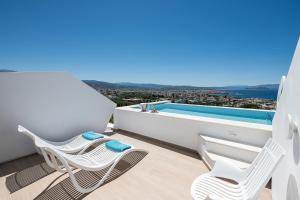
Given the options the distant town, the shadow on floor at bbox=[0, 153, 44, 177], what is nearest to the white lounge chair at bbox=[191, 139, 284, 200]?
the shadow on floor at bbox=[0, 153, 44, 177]

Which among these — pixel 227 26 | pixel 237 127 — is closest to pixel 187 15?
pixel 227 26

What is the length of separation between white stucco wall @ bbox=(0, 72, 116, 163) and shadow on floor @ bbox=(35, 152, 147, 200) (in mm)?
1905

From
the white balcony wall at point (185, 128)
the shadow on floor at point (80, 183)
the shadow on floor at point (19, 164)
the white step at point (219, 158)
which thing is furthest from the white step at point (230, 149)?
the shadow on floor at point (19, 164)

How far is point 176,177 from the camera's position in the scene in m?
3.12

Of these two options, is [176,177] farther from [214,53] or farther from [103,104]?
[214,53]

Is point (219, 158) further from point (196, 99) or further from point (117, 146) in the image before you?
point (196, 99)

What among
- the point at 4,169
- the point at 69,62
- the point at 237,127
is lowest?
the point at 4,169

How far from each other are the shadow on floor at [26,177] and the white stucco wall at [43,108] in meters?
0.92

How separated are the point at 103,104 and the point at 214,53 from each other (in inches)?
518

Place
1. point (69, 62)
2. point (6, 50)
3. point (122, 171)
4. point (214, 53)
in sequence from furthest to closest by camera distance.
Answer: point (69, 62)
point (6, 50)
point (214, 53)
point (122, 171)

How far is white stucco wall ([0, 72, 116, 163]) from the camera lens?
382cm

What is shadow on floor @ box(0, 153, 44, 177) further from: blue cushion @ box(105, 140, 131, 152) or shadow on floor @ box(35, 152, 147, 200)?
blue cushion @ box(105, 140, 131, 152)

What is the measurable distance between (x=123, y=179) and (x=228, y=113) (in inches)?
210

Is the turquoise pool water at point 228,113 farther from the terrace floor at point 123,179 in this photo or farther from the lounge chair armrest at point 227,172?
the lounge chair armrest at point 227,172
